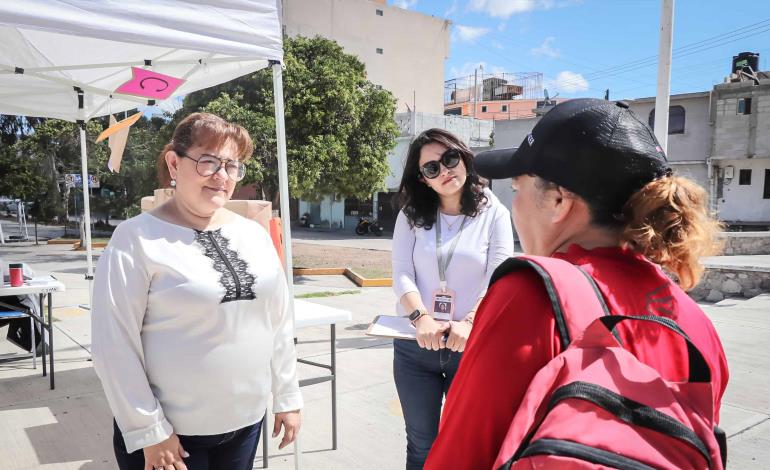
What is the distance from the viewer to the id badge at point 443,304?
2232 mm

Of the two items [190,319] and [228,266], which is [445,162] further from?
[190,319]

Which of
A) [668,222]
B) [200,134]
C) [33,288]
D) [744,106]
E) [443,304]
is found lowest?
[33,288]

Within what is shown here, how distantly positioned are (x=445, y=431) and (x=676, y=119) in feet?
85.2

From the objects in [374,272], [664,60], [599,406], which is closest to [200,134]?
[599,406]

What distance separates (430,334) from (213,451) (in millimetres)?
926

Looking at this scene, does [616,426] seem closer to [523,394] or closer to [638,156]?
[523,394]

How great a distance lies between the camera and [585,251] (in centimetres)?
93

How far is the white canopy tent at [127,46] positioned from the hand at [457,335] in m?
1.22

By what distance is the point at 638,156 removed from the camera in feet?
3.03

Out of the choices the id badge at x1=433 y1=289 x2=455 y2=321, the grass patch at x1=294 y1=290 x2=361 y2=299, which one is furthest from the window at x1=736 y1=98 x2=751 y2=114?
the id badge at x1=433 y1=289 x2=455 y2=321

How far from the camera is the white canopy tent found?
220cm

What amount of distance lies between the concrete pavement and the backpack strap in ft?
9.24

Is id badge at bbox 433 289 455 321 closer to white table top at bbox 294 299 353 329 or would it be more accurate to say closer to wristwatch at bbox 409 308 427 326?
wristwatch at bbox 409 308 427 326

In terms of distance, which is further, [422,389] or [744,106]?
[744,106]
